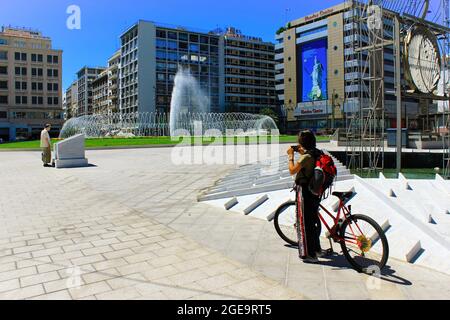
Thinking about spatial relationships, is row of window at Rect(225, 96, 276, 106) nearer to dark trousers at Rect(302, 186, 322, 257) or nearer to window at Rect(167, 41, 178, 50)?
window at Rect(167, 41, 178, 50)

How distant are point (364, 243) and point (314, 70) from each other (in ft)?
309

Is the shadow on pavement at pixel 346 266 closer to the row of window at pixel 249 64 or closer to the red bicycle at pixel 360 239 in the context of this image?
the red bicycle at pixel 360 239

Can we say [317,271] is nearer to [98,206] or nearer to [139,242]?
[139,242]

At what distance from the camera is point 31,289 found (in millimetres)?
3756

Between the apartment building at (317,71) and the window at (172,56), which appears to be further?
the window at (172,56)

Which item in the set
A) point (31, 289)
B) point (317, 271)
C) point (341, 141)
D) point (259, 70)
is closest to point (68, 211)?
point (31, 289)

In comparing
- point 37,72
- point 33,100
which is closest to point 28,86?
point 33,100

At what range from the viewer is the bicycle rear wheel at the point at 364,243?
4.11m

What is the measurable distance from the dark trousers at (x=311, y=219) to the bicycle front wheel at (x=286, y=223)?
71 cm

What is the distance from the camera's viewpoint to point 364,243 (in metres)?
4.30

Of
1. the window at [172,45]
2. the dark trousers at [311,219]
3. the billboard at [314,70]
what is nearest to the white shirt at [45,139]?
the dark trousers at [311,219]

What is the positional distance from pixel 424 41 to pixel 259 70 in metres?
98.1
